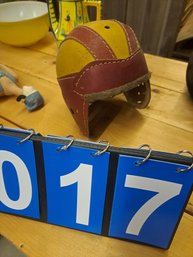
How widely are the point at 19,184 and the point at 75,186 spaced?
0.09 m

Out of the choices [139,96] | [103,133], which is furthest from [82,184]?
[139,96]

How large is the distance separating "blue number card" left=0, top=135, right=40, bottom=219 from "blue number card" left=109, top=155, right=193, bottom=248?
0.12 metres

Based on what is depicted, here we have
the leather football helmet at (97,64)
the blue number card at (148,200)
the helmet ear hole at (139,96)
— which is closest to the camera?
the blue number card at (148,200)

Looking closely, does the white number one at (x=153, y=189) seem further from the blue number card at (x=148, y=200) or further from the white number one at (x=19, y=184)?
the white number one at (x=19, y=184)

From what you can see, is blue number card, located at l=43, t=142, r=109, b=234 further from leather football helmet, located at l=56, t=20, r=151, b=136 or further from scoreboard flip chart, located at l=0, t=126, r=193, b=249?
leather football helmet, located at l=56, t=20, r=151, b=136

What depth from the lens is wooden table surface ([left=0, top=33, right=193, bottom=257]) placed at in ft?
1.17

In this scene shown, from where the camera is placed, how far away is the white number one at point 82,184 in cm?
31

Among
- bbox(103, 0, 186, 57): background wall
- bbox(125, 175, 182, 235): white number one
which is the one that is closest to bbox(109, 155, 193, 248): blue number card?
bbox(125, 175, 182, 235): white number one

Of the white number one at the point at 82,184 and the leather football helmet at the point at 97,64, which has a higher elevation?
the leather football helmet at the point at 97,64

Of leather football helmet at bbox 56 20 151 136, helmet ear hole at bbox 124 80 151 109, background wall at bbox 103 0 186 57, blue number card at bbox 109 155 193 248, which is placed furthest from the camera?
background wall at bbox 103 0 186 57

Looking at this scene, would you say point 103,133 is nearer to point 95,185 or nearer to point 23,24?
point 95,185

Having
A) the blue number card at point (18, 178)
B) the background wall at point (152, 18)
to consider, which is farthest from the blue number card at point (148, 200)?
the background wall at point (152, 18)

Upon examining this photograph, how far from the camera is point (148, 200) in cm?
31

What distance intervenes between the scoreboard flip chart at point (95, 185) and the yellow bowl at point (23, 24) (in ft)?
1.85
